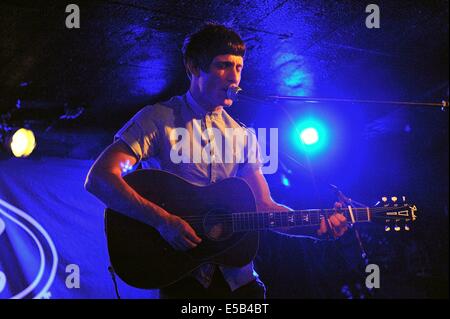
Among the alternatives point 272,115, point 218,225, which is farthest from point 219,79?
point 272,115

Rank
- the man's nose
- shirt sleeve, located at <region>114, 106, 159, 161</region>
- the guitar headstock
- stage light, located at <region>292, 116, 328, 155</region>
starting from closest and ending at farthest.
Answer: shirt sleeve, located at <region>114, 106, 159, 161</region> < the man's nose < the guitar headstock < stage light, located at <region>292, 116, 328, 155</region>

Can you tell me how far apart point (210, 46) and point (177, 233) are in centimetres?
108

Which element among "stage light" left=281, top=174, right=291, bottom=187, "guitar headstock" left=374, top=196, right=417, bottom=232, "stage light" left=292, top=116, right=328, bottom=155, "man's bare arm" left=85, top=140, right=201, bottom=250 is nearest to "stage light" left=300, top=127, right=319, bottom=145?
"stage light" left=292, top=116, right=328, bottom=155

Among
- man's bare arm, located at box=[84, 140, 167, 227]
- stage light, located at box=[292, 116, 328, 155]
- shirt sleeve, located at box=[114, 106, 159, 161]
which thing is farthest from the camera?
stage light, located at box=[292, 116, 328, 155]

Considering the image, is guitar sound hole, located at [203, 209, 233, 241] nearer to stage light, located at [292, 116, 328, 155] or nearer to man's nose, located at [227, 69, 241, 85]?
man's nose, located at [227, 69, 241, 85]

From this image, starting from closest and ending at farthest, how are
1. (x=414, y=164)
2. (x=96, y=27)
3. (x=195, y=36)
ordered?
(x=195, y=36) → (x=96, y=27) → (x=414, y=164)

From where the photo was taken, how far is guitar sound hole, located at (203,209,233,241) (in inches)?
86.0

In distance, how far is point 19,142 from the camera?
3.18 m

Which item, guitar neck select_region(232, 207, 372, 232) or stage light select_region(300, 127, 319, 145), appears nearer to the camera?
guitar neck select_region(232, 207, 372, 232)

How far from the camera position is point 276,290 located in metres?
4.85

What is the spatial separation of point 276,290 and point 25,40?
11.8 feet

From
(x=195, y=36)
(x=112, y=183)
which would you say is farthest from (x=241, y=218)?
(x=195, y=36)

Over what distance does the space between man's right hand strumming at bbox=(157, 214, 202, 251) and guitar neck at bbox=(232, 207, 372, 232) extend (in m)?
0.28
